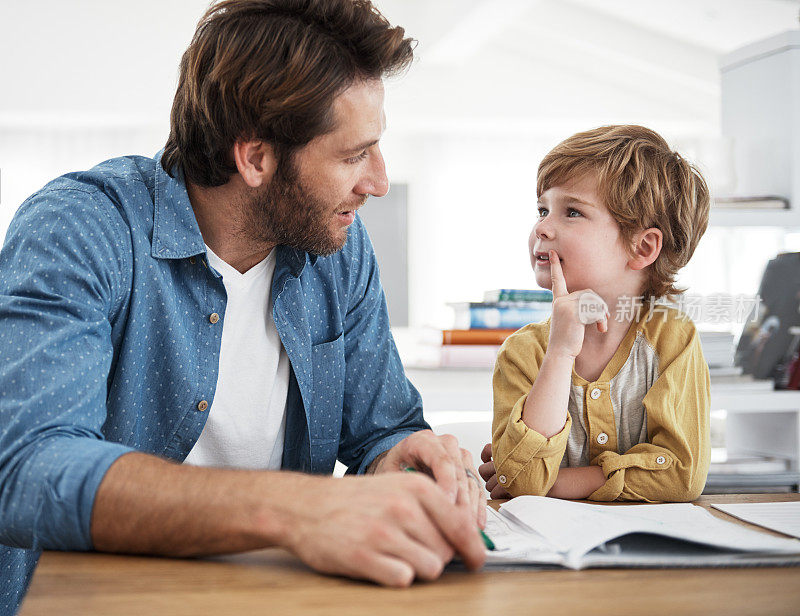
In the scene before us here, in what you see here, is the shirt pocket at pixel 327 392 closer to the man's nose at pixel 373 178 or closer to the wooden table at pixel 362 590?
the man's nose at pixel 373 178

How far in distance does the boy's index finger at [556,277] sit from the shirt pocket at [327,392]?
1.15 feet

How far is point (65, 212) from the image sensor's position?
97cm

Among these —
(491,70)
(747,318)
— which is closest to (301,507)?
(747,318)

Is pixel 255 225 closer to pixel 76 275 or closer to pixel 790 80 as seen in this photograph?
pixel 76 275

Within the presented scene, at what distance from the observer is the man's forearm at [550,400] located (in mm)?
1151

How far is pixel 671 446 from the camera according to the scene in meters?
1.16

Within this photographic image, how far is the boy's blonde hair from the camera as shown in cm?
131

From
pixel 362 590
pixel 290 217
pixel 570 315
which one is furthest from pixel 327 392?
pixel 362 590

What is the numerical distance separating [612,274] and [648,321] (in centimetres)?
10

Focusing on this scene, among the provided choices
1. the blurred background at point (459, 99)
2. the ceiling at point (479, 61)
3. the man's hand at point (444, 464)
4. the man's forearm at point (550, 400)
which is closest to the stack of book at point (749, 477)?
the man's forearm at point (550, 400)

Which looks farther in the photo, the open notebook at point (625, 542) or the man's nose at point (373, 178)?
the man's nose at point (373, 178)

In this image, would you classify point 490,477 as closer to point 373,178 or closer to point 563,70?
point 373,178

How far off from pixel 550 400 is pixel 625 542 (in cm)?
38

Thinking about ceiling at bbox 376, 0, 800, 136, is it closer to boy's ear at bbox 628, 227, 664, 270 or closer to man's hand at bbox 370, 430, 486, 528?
boy's ear at bbox 628, 227, 664, 270
